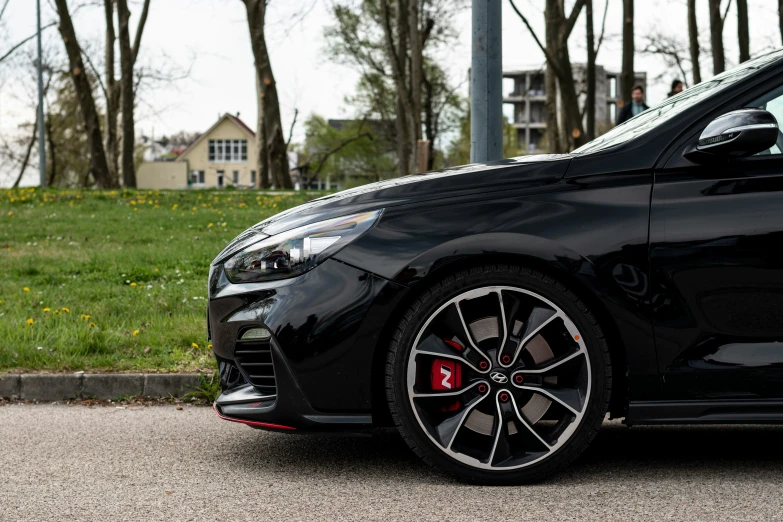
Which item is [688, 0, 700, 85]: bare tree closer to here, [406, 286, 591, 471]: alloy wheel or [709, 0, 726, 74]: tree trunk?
[709, 0, 726, 74]: tree trunk

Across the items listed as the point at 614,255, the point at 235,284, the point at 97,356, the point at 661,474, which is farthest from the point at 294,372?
the point at 97,356

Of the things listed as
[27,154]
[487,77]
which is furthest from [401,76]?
[27,154]

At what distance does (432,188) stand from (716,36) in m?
19.5

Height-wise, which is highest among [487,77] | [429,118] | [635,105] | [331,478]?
[429,118]

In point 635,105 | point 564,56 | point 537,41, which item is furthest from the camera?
point 564,56

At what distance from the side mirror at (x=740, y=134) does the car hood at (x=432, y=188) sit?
1.80 feet

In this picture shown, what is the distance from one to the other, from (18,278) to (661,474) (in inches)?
279

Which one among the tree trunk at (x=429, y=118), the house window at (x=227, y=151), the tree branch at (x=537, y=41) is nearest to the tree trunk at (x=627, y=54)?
the tree branch at (x=537, y=41)

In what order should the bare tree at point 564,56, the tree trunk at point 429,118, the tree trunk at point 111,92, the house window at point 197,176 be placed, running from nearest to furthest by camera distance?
the bare tree at point 564,56, the tree trunk at point 111,92, the tree trunk at point 429,118, the house window at point 197,176

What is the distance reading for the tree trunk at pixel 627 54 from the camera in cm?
2130

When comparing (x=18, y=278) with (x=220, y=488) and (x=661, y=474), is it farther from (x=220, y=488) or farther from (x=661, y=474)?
(x=661, y=474)

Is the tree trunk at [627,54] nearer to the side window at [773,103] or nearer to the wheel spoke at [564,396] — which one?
the side window at [773,103]

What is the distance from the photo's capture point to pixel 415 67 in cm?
2828

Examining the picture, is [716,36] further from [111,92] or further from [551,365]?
A: [111,92]
